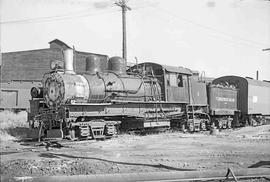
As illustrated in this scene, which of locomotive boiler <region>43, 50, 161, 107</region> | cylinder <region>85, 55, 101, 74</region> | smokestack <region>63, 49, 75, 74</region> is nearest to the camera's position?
locomotive boiler <region>43, 50, 161, 107</region>

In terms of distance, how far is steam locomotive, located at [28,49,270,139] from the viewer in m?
15.5

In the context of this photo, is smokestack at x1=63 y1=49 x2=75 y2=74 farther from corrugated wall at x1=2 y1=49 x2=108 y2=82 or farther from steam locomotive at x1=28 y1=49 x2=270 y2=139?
corrugated wall at x1=2 y1=49 x2=108 y2=82

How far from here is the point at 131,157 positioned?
10906 millimetres

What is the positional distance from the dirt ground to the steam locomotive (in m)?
1.38

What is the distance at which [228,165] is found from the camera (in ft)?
33.1

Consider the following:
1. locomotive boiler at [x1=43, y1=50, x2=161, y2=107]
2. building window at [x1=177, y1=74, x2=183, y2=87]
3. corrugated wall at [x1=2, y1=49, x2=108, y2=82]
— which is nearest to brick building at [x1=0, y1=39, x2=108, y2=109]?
corrugated wall at [x1=2, y1=49, x2=108, y2=82]

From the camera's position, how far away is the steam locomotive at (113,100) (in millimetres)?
15523

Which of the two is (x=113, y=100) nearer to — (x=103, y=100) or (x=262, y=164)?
(x=103, y=100)

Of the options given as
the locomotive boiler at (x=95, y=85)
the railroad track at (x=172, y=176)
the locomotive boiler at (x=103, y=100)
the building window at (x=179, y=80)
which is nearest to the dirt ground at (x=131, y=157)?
the locomotive boiler at (x=103, y=100)

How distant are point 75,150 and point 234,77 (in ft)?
63.3

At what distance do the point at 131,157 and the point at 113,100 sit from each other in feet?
19.8

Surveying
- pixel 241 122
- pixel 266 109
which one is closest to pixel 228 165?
pixel 241 122

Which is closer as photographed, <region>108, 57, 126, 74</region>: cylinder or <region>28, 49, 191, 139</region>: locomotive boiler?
<region>28, 49, 191, 139</region>: locomotive boiler

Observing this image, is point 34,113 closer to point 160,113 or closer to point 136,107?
point 136,107
